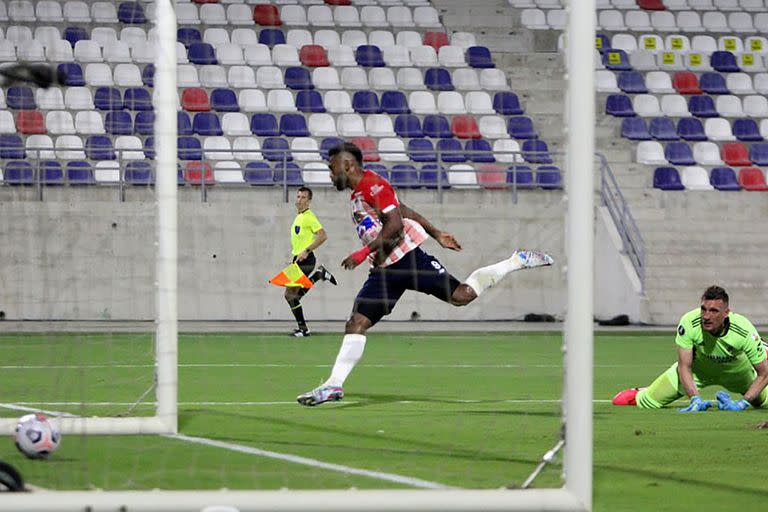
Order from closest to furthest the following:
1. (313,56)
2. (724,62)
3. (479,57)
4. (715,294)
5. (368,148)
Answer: (715,294), (368,148), (313,56), (479,57), (724,62)

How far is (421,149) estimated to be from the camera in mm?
23891

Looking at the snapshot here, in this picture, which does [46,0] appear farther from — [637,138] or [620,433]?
[637,138]

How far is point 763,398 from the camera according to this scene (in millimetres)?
11102

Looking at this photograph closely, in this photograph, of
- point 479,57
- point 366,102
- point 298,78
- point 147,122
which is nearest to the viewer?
point 147,122

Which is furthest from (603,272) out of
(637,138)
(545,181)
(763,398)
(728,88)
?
(763,398)

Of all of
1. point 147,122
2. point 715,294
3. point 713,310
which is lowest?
point 713,310

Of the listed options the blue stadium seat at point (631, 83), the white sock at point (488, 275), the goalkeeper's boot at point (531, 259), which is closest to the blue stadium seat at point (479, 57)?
the blue stadium seat at point (631, 83)

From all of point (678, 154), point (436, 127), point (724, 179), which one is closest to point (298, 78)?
point (436, 127)

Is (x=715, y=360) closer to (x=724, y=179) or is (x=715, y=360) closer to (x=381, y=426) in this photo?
(x=381, y=426)

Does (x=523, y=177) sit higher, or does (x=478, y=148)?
(x=478, y=148)

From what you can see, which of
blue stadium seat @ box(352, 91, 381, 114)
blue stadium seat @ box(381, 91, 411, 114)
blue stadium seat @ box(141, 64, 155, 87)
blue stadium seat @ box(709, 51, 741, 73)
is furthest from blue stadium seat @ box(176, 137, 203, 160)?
blue stadium seat @ box(141, 64, 155, 87)

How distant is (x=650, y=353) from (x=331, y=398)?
25.8 feet

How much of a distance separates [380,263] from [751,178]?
55.5 ft

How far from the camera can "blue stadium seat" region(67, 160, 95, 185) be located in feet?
67.9
